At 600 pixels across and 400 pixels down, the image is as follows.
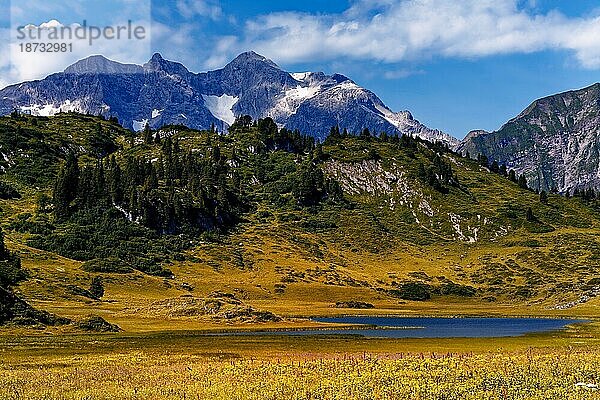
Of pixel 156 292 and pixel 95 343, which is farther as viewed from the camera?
pixel 156 292

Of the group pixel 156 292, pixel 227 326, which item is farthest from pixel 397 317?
pixel 156 292

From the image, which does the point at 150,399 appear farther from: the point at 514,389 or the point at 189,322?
the point at 189,322

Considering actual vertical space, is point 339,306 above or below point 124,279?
below

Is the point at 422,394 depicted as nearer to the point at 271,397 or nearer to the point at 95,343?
the point at 271,397

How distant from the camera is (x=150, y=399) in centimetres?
3681

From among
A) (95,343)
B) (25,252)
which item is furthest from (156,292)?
(95,343)

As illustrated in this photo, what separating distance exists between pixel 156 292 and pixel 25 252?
46923mm

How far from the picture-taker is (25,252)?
188375 mm

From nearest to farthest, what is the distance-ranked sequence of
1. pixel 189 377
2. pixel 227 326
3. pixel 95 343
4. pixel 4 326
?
pixel 189 377
pixel 95 343
pixel 4 326
pixel 227 326

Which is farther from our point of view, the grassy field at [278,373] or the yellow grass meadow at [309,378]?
the grassy field at [278,373]

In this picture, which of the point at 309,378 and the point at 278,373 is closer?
the point at 309,378

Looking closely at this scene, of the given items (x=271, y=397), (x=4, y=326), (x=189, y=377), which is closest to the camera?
(x=271, y=397)

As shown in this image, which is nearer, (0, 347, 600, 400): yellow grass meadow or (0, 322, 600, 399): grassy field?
(0, 347, 600, 400): yellow grass meadow

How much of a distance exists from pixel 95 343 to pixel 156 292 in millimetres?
107294
